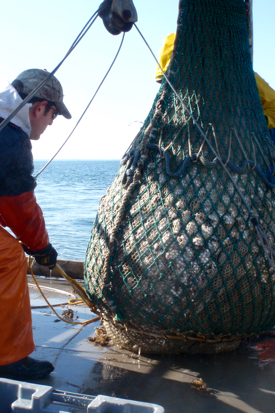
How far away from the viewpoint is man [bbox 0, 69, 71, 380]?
2.39 meters

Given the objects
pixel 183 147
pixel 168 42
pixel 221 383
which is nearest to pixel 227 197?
pixel 183 147

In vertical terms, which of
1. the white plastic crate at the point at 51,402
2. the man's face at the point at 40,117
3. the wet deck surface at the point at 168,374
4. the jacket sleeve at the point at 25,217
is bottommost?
the wet deck surface at the point at 168,374

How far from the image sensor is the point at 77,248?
11016mm

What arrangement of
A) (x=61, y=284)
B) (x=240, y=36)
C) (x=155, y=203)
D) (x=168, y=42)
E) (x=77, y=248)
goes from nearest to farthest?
1. (x=155, y=203)
2. (x=240, y=36)
3. (x=168, y=42)
4. (x=61, y=284)
5. (x=77, y=248)

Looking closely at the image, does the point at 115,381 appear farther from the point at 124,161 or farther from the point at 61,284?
the point at 61,284

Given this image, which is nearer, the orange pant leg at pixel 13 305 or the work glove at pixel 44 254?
the orange pant leg at pixel 13 305

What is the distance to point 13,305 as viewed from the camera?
2461 millimetres

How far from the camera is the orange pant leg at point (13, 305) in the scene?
2.42 meters

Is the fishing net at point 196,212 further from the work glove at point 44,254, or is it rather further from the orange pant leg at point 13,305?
the orange pant leg at point 13,305

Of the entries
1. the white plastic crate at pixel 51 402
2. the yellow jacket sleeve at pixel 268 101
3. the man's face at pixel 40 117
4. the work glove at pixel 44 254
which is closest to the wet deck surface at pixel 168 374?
the work glove at pixel 44 254

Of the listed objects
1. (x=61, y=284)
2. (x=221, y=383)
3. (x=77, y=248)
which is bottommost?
(x=77, y=248)

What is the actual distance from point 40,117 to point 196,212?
1.24 meters

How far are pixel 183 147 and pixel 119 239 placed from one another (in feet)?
2.38

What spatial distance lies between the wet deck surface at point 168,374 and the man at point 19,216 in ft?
0.85
